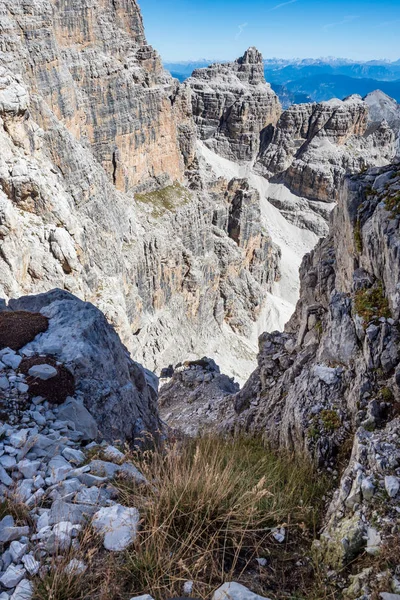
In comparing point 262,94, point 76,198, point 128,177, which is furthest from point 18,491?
point 262,94

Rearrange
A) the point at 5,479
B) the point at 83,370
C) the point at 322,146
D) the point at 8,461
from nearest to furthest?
the point at 5,479, the point at 8,461, the point at 83,370, the point at 322,146

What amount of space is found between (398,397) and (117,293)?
3667 cm

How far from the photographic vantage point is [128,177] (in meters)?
62.8

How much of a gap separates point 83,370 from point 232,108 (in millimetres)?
144455

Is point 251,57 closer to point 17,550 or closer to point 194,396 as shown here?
point 194,396

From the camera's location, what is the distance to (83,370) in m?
11.0

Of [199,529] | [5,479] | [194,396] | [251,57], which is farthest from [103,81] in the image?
[251,57]

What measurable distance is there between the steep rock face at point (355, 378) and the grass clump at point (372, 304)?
3 centimetres

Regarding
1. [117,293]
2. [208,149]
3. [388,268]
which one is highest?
[208,149]

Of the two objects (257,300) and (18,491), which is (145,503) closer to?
(18,491)

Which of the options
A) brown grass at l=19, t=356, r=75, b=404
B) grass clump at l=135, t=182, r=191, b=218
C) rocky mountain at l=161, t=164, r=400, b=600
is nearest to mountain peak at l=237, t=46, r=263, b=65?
grass clump at l=135, t=182, r=191, b=218

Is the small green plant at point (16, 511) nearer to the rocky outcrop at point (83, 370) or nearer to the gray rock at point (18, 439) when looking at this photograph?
the gray rock at point (18, 439)

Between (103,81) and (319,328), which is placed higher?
(103,81)

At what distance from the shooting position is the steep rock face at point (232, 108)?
139m
